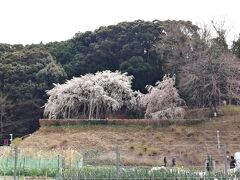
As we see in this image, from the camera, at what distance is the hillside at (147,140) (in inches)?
1548

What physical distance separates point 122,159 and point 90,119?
1337cm

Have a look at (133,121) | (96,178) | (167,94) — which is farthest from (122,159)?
(96,178)

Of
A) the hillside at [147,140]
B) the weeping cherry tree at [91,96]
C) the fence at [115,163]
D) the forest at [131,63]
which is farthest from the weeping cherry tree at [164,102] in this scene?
the fence at [115,163]

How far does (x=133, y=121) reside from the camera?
165ft

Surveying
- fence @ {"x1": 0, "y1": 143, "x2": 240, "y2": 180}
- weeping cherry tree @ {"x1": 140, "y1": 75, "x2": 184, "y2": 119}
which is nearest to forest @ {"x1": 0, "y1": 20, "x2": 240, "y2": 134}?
weeping cherry tree @ {"x1": 140, "y1": 75, "x2": 184, "y2": 119}

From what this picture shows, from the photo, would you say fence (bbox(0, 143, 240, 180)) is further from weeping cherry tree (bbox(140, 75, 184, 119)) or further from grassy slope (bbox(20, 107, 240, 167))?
weeping cherry tree (bbox(140, 75, 184, 119))

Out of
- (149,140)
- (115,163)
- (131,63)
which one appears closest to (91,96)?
(131,63)

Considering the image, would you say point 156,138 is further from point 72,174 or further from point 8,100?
point 72,174

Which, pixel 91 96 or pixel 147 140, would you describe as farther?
pixel 91 96

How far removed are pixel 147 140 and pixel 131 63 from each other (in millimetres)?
15138

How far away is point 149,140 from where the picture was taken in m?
45.4

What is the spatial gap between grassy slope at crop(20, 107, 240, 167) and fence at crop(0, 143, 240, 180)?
0.09 metres

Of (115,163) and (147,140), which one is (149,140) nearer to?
(147,140)

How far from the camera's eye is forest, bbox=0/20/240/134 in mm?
50219
